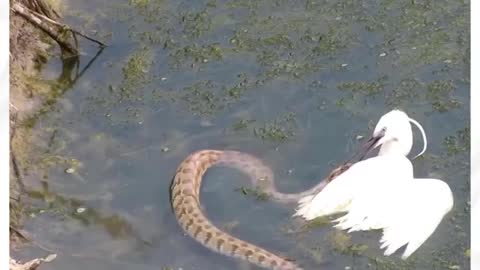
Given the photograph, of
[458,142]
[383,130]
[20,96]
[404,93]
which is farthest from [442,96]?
[20,96]

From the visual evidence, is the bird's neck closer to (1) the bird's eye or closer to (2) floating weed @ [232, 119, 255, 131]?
(1) the bird's eye

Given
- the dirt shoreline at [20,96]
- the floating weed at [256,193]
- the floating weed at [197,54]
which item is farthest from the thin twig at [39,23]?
the floating weed at [256,193]

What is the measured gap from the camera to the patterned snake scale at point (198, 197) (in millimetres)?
7441

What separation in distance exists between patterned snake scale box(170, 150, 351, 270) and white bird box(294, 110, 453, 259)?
0.51 m

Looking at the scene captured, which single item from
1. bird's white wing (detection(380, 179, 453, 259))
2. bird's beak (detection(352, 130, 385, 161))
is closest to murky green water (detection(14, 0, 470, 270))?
bird's white wing (detection(380, 179, 453, 259))

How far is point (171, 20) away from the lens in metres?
10.7

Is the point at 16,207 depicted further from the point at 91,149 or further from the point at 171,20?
the point at 171,20

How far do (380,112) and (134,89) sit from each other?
8.61 feet

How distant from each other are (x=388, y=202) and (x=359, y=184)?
0.89 ft

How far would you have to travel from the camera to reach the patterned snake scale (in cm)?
744

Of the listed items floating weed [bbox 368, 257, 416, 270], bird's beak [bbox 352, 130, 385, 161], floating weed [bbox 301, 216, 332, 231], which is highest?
bird's beak [bbox 352, 130, 385, 161]

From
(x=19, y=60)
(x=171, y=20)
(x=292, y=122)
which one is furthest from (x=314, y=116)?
(x=19, y=60)

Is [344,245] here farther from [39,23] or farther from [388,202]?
[39,23]

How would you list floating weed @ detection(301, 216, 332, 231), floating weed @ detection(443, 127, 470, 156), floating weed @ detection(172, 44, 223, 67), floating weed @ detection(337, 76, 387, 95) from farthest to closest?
floating weed @ detection(172, 44, 223, 67) < floating weed @ detection(337, 76, 387, 95) < floating weed @ detection(443, 127, 470, 156) < floating weed @ detection(301, 216, 332, 231)
